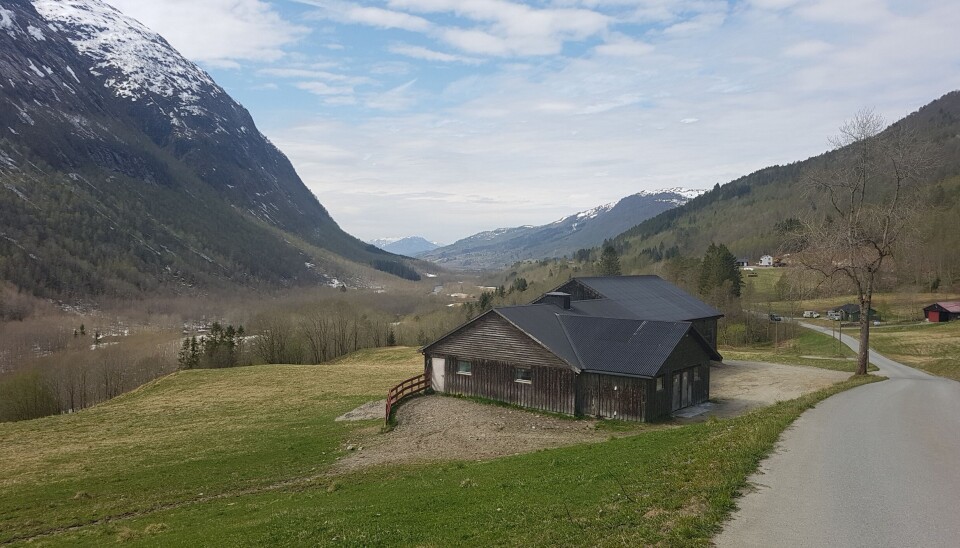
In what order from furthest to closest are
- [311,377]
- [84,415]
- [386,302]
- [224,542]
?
[386,302] → [311,377] → [84,415] → [224,542]

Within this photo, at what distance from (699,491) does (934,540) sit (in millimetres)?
3855

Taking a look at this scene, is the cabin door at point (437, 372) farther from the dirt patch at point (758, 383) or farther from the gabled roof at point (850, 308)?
the gabled roof at point (850, 308)

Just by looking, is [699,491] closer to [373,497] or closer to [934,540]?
[934,540]

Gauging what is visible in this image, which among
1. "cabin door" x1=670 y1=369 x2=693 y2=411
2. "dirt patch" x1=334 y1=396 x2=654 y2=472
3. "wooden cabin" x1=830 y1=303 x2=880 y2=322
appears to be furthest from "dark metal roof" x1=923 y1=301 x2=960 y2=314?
"dirt patch" x1=334 y1=396 x2=654 y2=472

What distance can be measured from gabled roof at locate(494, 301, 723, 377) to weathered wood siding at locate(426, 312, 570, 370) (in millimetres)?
576

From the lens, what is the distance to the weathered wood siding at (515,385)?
3045 cm

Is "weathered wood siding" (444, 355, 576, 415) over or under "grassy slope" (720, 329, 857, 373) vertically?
over

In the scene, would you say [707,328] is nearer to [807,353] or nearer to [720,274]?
[807,353]

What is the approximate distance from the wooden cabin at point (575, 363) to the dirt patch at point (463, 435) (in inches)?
55.9

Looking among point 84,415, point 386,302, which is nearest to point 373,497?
point 84,415

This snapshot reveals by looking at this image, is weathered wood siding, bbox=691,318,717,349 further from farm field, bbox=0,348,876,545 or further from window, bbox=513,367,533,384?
window, bbox=513,367,533,384

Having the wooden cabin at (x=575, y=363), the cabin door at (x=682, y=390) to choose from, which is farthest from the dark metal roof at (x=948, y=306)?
the cabin door at (x=682, y=390)

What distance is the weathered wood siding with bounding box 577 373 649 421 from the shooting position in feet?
92.9

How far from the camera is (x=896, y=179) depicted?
33.1 meters
